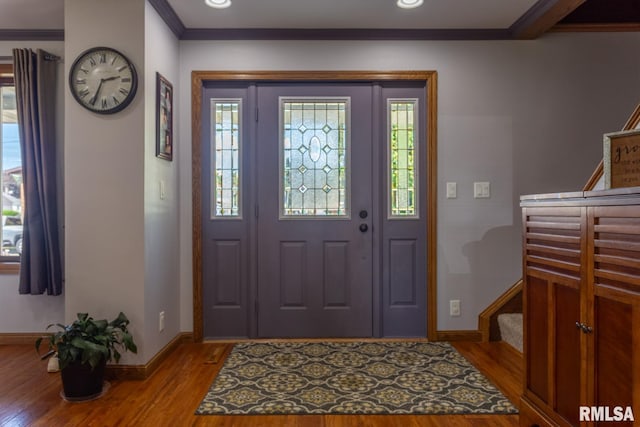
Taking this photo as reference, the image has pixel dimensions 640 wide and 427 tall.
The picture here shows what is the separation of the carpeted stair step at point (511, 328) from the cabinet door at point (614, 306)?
1.54 meters

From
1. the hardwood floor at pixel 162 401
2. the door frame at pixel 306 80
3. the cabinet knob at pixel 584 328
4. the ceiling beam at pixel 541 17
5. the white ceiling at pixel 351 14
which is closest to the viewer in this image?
the cabinet knob at pixel 584 328

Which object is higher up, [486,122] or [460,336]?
[486,122]

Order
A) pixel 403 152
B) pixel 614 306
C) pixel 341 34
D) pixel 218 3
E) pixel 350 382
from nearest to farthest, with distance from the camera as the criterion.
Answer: pixel 614 306
pixel 350 382
pixel 218 3
pixel 341 34
pixel 403 152

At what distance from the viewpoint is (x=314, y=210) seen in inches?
125

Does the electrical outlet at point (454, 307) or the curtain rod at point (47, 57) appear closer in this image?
the curtain rod at point (47, 57)

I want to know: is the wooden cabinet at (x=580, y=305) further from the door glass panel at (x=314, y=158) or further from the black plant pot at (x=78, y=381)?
the black plant pot at (x=78, y=381)

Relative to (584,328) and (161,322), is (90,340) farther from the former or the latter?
(584,328)

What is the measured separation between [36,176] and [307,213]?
200cm

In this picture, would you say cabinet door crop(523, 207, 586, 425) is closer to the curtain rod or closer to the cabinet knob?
the cabinet knob

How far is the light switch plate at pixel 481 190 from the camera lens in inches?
122

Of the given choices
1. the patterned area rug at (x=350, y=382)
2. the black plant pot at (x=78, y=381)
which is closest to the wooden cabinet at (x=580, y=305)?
the patterned area rug at (x=350, y=382)

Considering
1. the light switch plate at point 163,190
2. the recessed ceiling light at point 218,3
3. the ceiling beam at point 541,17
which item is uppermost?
the recessed ceiling light at point 218,3

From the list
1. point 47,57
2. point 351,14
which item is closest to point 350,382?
point 351,14

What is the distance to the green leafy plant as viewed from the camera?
2102mm
